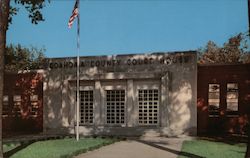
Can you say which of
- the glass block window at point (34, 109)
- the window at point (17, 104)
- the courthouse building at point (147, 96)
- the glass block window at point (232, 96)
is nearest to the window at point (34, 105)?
the glass block window at point (34, 109)

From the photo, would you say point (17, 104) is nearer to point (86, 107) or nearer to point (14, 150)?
point (86, 107)

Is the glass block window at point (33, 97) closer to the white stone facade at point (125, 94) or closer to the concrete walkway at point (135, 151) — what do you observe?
the white stone facade at point (125, 94)

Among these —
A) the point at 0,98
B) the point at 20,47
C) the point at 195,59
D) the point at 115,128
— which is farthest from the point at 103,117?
the point at 20,47

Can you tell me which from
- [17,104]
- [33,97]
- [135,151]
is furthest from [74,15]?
[17,104]

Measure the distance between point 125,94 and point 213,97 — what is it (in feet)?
17.1

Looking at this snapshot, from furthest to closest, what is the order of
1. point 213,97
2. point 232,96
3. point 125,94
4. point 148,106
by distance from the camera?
point 213,97 < point 232,96 < point 125,94 < point 148,106

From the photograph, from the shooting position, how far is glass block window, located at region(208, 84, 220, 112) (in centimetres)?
2408

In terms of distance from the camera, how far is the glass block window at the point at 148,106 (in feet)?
76.9

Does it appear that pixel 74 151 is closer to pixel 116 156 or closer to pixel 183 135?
pixel 116 156

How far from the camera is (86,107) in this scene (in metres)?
24.7

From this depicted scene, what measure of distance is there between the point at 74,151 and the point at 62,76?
11201 millimetres

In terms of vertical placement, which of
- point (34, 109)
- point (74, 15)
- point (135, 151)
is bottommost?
point (135, 151)

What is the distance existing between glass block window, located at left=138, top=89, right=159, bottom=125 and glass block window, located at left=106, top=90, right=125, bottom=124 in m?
1.12

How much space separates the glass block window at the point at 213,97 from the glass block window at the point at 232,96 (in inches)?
24.1
